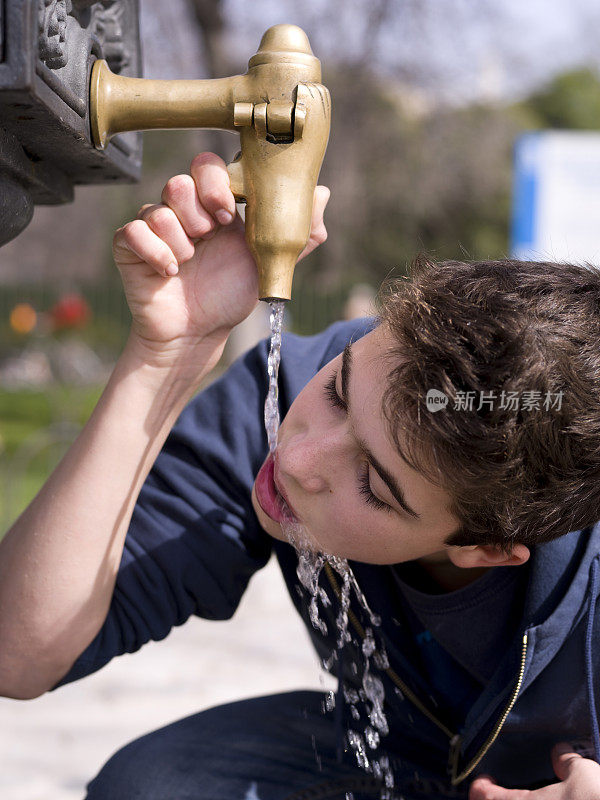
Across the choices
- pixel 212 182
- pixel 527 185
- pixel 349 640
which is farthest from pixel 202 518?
pixel 527 185

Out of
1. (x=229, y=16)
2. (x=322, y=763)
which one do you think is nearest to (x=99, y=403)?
(x=322, y=763)

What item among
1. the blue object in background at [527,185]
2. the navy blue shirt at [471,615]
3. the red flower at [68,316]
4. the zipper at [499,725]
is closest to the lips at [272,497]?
the navy blue shirt at [471,615]

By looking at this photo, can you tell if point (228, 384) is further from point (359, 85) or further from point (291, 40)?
point (359, 85)

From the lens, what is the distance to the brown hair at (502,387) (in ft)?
3.20

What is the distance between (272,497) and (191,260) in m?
0.31

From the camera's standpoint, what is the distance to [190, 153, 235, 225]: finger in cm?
99

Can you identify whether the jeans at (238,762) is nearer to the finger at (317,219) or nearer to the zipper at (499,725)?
the zipper at (499,725)

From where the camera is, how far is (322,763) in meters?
1.36

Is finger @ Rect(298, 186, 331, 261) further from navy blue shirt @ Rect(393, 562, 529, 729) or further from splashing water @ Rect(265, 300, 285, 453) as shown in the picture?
navy blue shirt @ Rect(393, 562, 529, 729)

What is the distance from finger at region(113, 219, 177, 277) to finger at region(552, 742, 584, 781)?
81 cm

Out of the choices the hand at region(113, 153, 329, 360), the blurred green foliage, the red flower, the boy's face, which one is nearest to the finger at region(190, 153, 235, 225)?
the hand at region(113, 153, 329, 360)

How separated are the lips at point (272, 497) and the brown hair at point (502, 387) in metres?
0.19

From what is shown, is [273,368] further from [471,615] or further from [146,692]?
[146,692]

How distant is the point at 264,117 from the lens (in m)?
0.94
